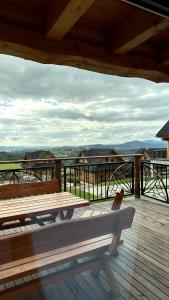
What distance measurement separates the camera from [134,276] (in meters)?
2.49

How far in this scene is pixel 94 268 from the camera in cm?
216

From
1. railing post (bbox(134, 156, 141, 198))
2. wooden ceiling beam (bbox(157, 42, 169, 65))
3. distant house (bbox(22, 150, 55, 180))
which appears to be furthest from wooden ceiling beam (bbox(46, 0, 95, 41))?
railing post (bbox(134, 156, 141, 198))

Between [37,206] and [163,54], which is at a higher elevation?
[163,54]

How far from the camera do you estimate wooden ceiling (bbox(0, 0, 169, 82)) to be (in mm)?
2166

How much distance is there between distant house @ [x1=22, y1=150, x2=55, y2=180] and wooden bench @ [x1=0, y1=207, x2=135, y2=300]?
3.05 m

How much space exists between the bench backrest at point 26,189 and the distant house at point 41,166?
134 centimetres

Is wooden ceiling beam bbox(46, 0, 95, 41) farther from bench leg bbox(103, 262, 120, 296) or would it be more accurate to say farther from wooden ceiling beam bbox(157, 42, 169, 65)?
bench leg bbox(103, 262, 120, 296)

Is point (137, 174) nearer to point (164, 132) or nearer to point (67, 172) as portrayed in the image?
point (67, 172)

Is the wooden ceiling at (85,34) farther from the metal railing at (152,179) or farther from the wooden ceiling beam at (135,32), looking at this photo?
the metal railing at (152,179)

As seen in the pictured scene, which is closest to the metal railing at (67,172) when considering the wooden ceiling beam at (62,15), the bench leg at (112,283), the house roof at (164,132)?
the bench leg at (112,283)

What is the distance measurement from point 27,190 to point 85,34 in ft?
7.43

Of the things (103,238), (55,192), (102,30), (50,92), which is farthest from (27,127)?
(103,238)

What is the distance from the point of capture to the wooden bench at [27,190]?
3.45 meters

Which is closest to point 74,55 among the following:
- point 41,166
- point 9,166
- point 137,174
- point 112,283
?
point 112,283
